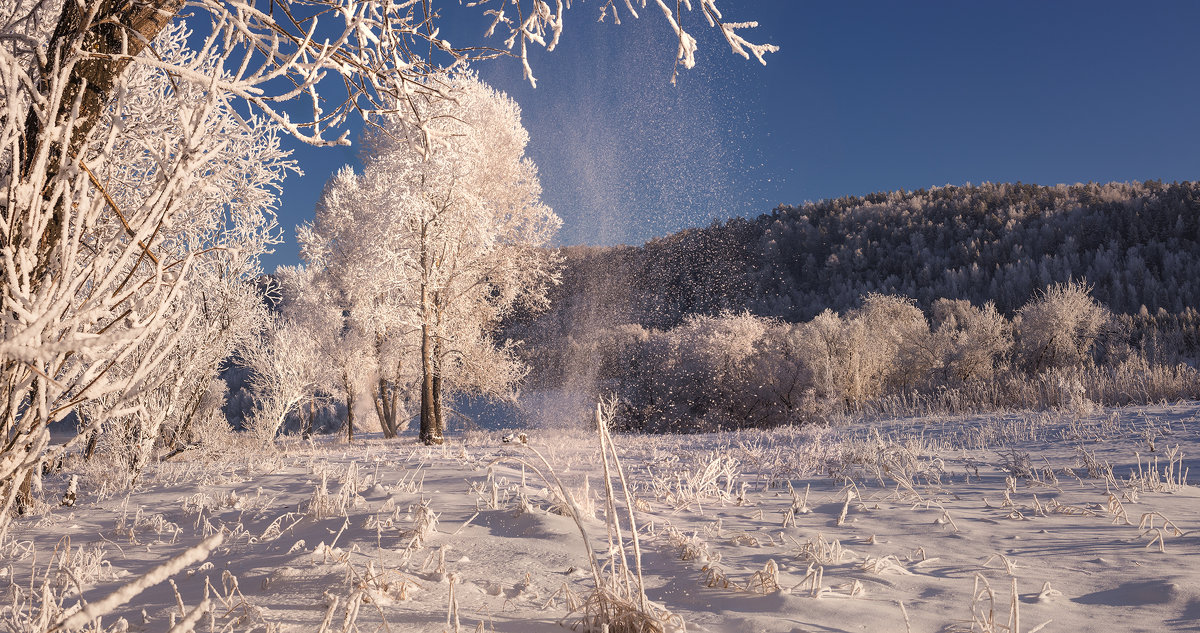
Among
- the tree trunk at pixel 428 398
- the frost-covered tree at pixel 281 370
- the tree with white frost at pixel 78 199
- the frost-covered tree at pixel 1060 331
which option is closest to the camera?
the tree with white frost at pixel 78 199

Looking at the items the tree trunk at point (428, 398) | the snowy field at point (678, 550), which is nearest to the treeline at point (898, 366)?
the snowy field at point (678, 550)

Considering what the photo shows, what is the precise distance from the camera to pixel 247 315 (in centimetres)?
869

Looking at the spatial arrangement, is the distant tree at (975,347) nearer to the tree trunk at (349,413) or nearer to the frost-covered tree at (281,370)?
the frost-covered tree at (281,370)

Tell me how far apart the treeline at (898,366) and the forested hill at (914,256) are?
9.33m

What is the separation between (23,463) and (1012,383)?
39.2ft

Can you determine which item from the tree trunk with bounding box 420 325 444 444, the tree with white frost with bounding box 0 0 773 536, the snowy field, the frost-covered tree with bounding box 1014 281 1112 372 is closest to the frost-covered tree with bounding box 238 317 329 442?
the tree trunk with bounding box 420 325 444 444

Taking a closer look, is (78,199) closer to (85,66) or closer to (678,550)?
(85,66)

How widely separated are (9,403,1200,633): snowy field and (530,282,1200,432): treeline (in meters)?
4.88

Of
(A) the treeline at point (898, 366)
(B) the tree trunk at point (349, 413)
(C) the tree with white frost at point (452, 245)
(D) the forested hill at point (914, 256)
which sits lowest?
(B) the tree trunk at point (349, 413)

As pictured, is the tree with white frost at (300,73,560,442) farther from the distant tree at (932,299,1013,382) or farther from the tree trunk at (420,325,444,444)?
the distant tree at (932,299,1013,382)

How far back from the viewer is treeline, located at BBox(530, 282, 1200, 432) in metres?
9.73

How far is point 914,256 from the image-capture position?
36.4 metres

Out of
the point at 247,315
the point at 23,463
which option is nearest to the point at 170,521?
the point at 23,463

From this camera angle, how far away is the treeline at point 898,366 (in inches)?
383
